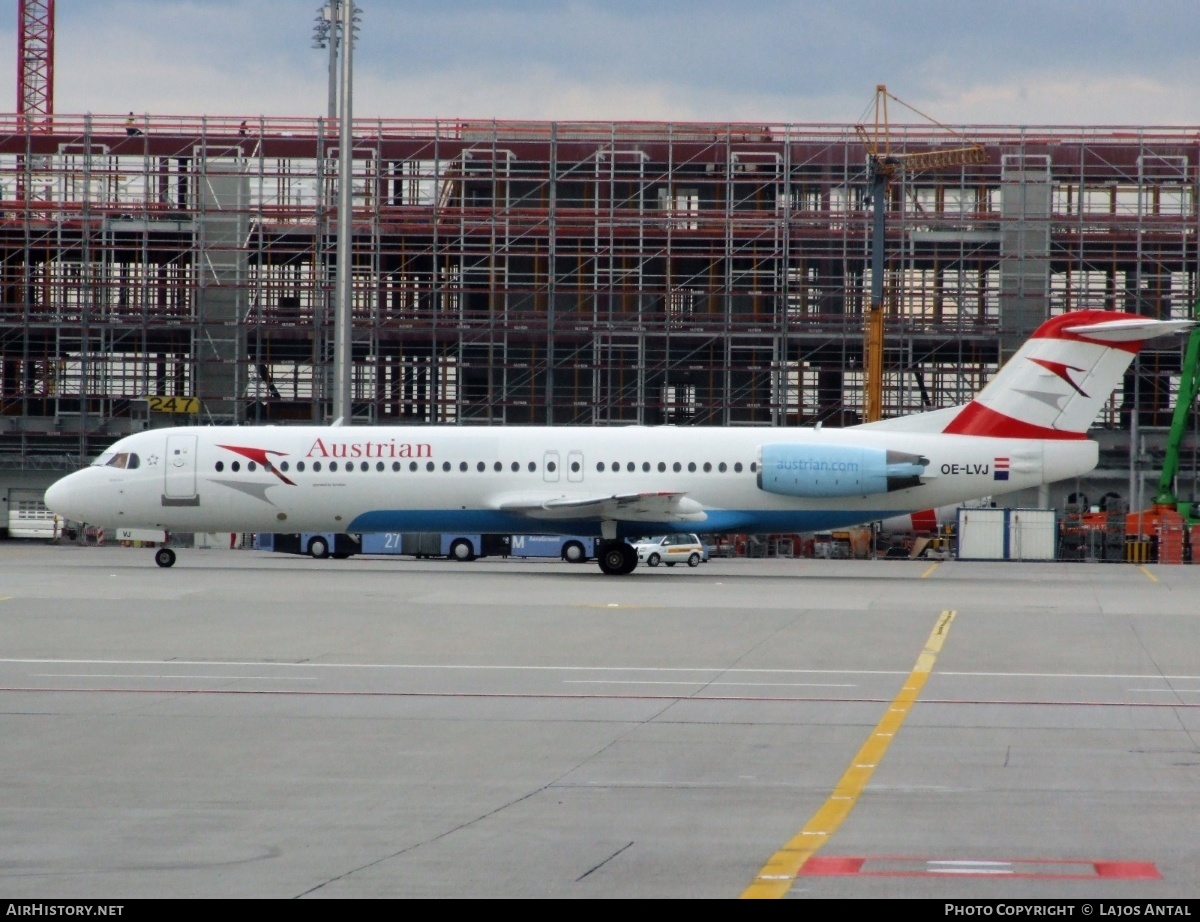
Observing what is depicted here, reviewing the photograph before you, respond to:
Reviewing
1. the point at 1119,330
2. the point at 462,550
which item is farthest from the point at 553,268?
the point at 1119,330

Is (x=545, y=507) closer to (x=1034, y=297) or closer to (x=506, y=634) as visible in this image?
(x=506, y=634)

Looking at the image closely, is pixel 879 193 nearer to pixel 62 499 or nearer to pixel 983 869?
pixel 62 499

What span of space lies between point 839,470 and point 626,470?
5.08 meters

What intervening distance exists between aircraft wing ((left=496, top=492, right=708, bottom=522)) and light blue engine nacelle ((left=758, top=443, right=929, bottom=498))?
2.17 metres

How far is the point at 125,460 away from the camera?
38156 millimetres

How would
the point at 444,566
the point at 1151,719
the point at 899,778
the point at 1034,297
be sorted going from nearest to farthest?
the point at 899,778 → the point at 1151,719 → the point at 444,566 → the point at 1034,297

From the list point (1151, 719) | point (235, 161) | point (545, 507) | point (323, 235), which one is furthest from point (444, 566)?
point (1151, 719)

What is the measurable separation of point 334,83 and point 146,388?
16994 millimetres

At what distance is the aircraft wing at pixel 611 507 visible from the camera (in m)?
36.0

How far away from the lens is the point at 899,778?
11117 millimetres

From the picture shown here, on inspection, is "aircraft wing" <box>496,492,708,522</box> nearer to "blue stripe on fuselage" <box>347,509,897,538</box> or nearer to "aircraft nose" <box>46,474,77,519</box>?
"blue stripe on fuselage" <box>347,509,897,538</box>

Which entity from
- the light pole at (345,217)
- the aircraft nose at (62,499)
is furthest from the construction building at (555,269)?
the aircraft nose at (62,499)

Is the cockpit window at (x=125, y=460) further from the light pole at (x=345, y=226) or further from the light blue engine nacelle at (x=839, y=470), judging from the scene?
the light blue engine nacelle at (x=839, y=470)

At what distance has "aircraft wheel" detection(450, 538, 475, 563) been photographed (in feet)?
167
